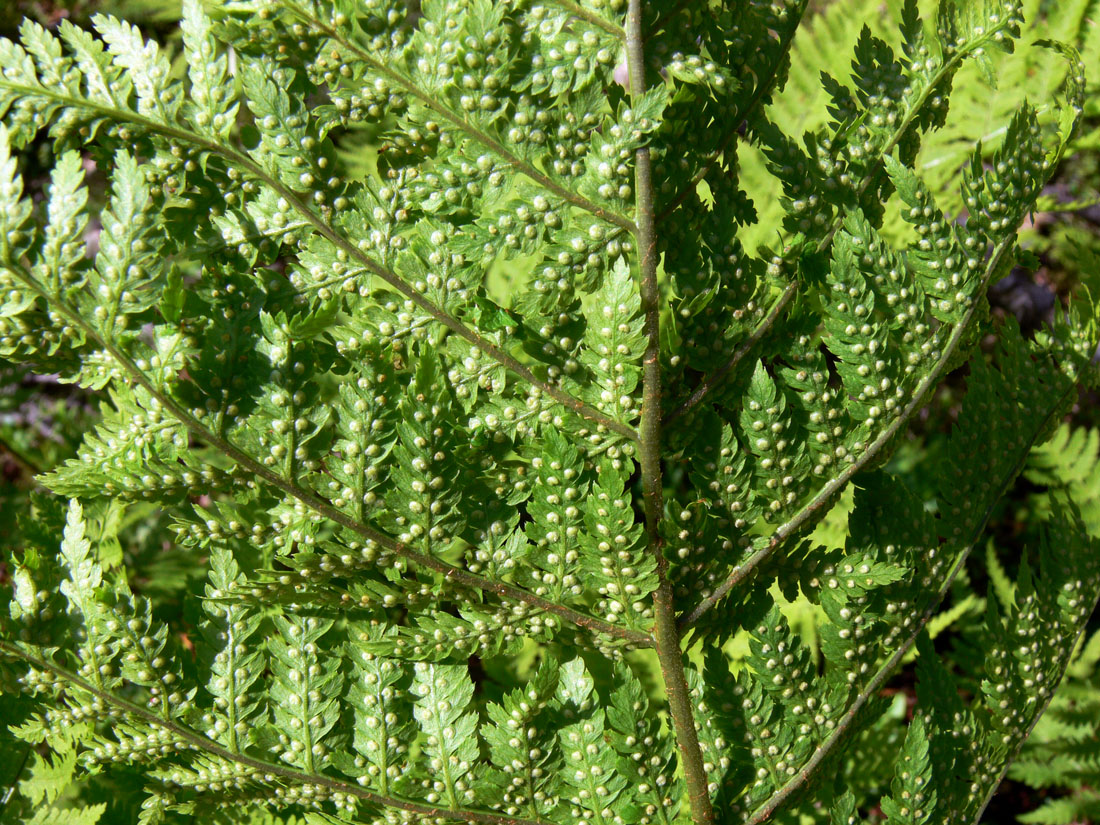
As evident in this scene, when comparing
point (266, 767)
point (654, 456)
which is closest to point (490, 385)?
point (654, 456)

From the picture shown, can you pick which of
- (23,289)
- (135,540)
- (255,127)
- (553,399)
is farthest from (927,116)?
(135,540)

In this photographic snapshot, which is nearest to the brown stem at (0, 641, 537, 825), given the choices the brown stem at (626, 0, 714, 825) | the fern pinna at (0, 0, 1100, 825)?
the fern pinna at (0, 0, 1100, 825)

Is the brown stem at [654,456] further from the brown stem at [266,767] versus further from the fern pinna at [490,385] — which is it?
the brown stem at [266,767]

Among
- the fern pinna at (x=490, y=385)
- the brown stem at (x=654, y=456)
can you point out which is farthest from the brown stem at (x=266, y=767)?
the brown stem at (x=654, y=456)

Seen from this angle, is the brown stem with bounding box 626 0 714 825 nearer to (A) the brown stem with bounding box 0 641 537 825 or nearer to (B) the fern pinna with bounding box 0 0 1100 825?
(B) the fern pinna with bounding box 0 0 1100 825

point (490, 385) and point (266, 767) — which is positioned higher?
point (490, 385)

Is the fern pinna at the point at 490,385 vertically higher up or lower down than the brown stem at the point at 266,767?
higher up

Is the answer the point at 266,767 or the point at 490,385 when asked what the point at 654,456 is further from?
the point at 266,767

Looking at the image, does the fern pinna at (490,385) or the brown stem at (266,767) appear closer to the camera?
the fern pinna at (490,385)
